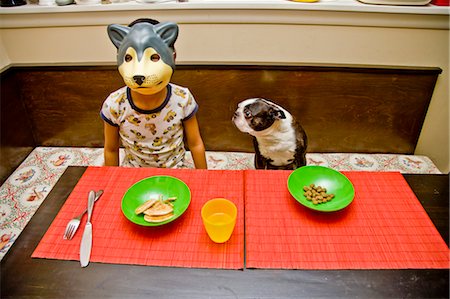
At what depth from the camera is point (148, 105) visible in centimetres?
121

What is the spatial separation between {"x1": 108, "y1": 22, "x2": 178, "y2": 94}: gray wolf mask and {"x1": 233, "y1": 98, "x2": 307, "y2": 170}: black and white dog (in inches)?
16.2

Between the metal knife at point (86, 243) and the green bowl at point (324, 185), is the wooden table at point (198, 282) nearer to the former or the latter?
Answer: the metal knife at point (86, 243)

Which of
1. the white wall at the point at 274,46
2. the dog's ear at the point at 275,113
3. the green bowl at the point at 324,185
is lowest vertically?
the green bowl at the point at 324,185

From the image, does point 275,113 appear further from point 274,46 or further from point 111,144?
point 111,144

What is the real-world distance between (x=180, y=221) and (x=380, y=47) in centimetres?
140

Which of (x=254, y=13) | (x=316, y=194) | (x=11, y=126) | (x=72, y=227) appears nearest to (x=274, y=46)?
(x=254, y=13)

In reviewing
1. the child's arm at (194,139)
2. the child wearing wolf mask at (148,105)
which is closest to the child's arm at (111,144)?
the child wearing wolf mask at (148,105)

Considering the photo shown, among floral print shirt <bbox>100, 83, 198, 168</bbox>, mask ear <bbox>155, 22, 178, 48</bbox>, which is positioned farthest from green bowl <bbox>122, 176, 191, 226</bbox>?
mask ear <bbox>155, 22, 178, 48</bbox>

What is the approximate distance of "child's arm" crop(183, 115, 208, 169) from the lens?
1.31 metres

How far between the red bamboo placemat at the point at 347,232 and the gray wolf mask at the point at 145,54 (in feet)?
1.44

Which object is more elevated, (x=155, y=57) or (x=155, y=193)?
(x=155, y=57)

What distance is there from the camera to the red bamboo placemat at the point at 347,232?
0.81m

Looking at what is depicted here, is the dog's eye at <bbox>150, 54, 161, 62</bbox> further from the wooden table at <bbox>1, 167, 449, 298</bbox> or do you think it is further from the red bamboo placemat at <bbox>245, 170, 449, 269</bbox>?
the wooden table at <bbox>1, 167, 449, 298</bbox>

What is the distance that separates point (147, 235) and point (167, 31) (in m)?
0.63
